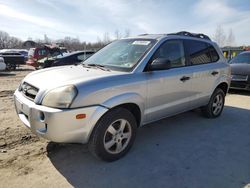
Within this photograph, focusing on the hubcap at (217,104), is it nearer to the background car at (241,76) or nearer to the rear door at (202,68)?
the rear door at (202,68)

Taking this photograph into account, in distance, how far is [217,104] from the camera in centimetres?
542

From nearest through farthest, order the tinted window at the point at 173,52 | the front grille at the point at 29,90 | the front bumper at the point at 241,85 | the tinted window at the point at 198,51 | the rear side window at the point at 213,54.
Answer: the front grille at the point at 29,90 < the tinted window at the point at 173,52 < the tinted window at the point at 198,51 < the rear side window at the point at 213,54 < the front bumper at the point at 241,85

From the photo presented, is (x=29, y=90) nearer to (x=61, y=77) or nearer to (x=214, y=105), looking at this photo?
(x=61, y=77)

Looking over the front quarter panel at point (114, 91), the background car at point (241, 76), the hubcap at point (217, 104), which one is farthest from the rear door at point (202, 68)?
the background car at point (241, 76)

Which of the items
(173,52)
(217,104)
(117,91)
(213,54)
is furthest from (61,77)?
→ (217,104)

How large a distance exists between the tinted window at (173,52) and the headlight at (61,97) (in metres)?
1.55

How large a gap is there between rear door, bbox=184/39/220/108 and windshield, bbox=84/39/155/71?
99cm

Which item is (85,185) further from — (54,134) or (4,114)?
(4,114)

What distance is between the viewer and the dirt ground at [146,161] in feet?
9.53

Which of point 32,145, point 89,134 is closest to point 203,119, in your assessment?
point 89,134

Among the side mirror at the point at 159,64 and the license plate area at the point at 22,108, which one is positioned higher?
the side mirror at the point at 159,64

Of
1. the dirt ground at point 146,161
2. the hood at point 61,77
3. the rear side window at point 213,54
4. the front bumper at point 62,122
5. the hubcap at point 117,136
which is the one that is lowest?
the dirt ground at point 146,161

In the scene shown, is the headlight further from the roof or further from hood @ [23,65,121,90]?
the roof

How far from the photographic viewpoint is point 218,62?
204 inches
